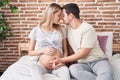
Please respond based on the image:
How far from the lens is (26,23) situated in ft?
11.9

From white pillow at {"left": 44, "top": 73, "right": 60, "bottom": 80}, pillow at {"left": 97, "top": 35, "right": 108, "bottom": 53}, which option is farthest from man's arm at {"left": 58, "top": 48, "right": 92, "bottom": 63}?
pillow at {"left": 97, "top": 35, "right": 108, "bottom": 53}

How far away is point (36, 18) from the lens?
3604 mm

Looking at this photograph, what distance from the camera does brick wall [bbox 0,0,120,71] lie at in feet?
11.2

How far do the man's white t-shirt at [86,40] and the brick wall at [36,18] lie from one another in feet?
2.00

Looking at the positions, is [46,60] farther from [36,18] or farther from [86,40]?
[36,18]

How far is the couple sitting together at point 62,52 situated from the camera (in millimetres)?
2635

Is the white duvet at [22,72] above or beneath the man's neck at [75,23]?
beneath

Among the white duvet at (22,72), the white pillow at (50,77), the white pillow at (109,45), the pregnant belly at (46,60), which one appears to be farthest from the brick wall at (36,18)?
the white pillow at (50,77)

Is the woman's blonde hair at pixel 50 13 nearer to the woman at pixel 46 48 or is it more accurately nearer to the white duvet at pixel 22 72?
the woman at pixel 46 48

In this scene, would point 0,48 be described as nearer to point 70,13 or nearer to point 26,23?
point 26,23

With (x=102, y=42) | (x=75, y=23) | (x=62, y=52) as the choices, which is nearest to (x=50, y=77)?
(x=62, y=52)

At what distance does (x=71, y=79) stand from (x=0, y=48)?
1540 millimetres

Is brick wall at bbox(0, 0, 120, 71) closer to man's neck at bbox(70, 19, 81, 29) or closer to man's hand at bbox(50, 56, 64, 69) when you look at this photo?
man's neck at bbox(70, 19, 81, 29)

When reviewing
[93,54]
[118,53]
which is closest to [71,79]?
[93,54]
